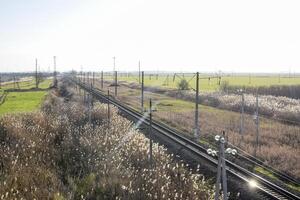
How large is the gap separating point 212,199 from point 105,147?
22.3 feet

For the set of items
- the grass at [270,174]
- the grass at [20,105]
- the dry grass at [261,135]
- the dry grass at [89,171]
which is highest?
the dry grass at [89,171]

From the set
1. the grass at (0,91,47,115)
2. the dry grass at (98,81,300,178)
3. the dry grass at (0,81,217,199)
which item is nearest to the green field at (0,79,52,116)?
the grass at (0,91,47,115)

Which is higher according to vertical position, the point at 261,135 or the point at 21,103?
the point at 21,103

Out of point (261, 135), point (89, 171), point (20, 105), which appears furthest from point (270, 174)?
point (20, 105)

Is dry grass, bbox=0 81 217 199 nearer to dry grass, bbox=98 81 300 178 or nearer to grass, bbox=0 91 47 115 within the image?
dry grass, bbox=98 81 300 178

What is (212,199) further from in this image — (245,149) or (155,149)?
(245,149)

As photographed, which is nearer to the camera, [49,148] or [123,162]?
[123,162]

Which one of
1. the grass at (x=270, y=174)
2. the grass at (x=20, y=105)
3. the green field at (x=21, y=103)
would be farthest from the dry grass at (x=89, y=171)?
the green field at (x=21, y=103)

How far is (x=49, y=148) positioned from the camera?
57.3ft

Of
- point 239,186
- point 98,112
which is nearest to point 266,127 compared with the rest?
point 98,112

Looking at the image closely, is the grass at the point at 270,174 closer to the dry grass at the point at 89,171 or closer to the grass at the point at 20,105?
the dry grass at the point at 89,171

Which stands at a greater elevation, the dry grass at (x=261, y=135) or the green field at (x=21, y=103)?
the green field at (x=21, y=103)

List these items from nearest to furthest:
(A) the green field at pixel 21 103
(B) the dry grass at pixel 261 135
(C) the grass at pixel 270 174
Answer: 1. (C) the grass at pixel 270 174
2. (B) the dry grass at pixel 261 135
3. (A) the green field at pixel 21 103

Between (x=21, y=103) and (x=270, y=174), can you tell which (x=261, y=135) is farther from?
(x=21, y=103)
